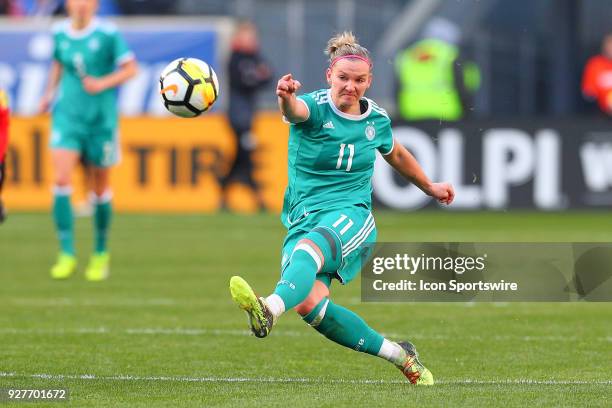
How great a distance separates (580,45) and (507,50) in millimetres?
1457

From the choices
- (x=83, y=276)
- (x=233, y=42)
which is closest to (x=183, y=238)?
(x=83, y=276)

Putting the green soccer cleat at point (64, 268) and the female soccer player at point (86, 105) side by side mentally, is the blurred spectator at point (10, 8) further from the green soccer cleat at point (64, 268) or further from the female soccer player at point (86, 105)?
the green soccer cleat at point (64, 268)

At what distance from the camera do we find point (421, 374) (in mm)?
7379

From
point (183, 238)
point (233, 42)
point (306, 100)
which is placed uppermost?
point (306, 100)

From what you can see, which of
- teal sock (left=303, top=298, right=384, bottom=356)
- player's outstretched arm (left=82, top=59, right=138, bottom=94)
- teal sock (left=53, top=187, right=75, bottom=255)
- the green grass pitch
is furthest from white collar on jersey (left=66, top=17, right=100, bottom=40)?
teal sock (left=303, top=298, right=384, bottom=356)

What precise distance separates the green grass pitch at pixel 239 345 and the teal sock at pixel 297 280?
455 mm

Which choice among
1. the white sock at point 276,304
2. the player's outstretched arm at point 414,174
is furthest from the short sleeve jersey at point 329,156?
the white sock at point 276,304

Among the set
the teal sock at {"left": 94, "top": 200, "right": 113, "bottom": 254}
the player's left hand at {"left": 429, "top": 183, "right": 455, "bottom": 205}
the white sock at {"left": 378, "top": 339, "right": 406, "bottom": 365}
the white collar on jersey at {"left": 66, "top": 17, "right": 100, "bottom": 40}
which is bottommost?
the teal sock at {"left": 94, "top": 200, "right": 113, "bottom": 254}

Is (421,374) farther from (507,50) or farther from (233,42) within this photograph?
(507,50)

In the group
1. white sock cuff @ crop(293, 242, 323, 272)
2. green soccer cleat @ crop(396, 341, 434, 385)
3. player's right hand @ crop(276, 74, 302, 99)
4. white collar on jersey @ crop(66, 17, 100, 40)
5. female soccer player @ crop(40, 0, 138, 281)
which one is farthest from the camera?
white collar on jersey @ crop(66, 17, 100, 40)

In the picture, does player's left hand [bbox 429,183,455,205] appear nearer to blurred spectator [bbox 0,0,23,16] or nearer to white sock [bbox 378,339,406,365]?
white sock [bbox 378,339,406,365]

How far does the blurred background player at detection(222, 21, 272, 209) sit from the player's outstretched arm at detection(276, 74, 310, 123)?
44.7ft

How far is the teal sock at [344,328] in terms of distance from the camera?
7266 millimetres

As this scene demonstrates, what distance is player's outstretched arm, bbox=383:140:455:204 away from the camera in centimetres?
769
